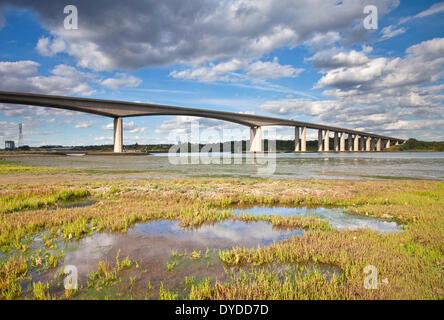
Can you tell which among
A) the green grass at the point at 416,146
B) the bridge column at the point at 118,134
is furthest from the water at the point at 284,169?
the green grass at the point at 416,146

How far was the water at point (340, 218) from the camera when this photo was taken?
748 centimetres

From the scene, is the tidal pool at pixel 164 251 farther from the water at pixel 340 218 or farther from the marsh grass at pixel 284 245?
the water at pixel 340 218

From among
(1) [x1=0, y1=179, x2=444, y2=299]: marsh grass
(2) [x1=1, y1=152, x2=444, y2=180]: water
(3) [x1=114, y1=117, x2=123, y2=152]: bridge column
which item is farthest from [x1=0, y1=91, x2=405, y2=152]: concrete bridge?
(1) [x1=0, y1=179, x2=444, y2=299]: marsh grass

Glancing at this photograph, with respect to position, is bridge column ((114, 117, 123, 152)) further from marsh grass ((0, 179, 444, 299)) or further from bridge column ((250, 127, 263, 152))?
marsh grass ((0, 179, 444, 299))

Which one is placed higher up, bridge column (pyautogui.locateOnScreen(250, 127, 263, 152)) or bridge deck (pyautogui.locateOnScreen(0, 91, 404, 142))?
bridge deck (pyautogui.locateOnScreen(0, 91, 404, 142))

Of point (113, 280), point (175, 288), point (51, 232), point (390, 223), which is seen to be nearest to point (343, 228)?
point (390, 223)

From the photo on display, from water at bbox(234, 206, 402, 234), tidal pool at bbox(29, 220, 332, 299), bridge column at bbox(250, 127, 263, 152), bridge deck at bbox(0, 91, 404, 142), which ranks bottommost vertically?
water at bbox(234, 206, 402, 234)

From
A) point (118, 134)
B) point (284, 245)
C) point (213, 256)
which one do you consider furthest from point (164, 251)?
point (118, 134)

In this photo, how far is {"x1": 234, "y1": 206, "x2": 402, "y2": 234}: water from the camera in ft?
24.6

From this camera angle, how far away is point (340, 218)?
878 cm

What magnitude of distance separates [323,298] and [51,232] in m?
7.22

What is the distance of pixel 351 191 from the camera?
552 inches
